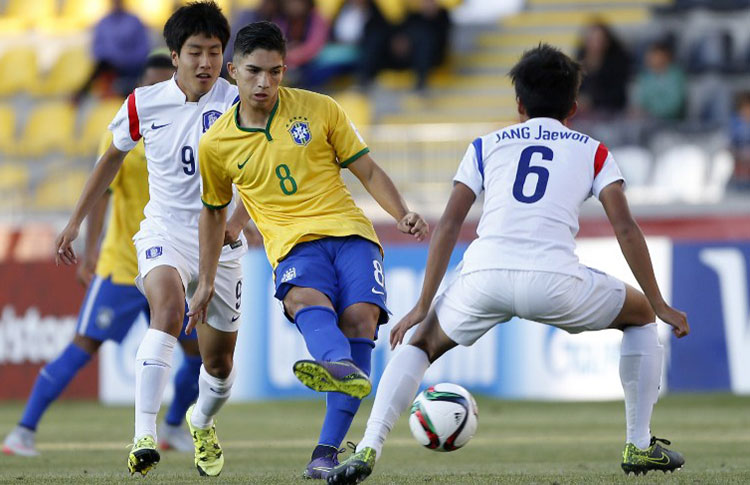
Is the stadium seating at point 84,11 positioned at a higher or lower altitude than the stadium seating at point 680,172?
higher

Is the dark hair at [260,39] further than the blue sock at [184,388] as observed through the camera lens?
No

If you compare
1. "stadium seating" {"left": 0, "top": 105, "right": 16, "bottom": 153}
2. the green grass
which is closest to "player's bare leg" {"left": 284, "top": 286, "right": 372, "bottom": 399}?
the green grass

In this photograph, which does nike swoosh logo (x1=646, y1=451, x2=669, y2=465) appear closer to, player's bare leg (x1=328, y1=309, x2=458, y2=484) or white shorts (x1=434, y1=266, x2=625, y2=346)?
white shorts (x1=434, y1=266, x2=625, y2=346)

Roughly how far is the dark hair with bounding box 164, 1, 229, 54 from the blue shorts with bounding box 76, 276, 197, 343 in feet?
8.15

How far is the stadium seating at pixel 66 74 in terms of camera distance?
18.9 metres

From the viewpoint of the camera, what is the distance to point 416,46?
16.8 m

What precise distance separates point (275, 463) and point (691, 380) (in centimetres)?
607

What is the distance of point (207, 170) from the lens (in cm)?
633

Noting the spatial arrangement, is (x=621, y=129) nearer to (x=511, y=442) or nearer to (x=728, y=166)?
(x=728, y=166)

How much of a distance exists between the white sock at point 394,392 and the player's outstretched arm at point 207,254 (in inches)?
43.4

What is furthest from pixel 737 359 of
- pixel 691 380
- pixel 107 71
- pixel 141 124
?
pixel 107 71

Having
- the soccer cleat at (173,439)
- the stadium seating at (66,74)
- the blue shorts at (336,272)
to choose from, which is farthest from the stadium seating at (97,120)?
the blue shorts at (336,272)

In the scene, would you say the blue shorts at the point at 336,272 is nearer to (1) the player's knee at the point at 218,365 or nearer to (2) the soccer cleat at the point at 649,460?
(1) the player's knee at the point at 218,365

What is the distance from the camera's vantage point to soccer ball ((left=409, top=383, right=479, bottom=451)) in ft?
19.9
